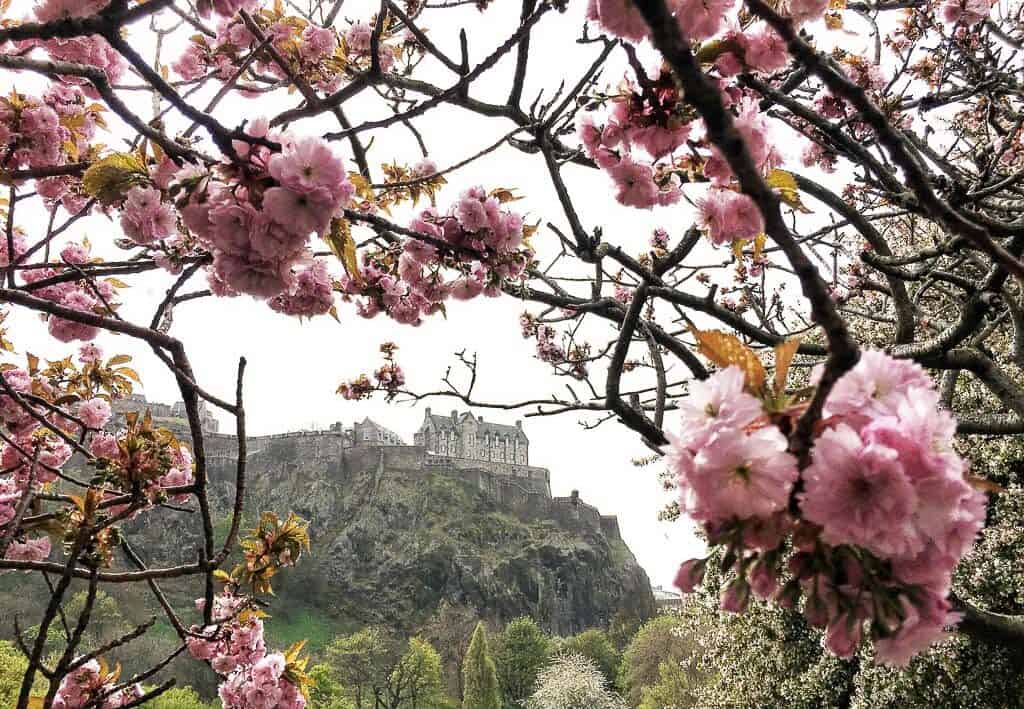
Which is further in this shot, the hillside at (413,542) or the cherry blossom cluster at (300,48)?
the hillside at (413,542)

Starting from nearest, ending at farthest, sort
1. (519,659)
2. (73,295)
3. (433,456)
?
(73,295), (519,659), (433,456)

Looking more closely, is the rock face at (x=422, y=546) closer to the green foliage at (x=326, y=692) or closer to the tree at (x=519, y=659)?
the tree at (x=519, y=659)

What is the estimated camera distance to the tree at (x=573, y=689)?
22562 mm

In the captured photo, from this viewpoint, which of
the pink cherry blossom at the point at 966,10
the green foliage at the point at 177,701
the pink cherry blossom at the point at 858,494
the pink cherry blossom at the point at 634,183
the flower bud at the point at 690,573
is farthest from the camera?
the green foliage at the point at 177,701

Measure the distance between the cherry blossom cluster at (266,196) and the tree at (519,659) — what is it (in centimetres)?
2844

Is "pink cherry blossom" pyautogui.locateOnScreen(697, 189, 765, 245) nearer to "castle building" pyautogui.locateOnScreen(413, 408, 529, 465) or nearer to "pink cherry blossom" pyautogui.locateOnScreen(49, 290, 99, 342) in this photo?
"pink cherry blossom" pyautogui.locateOnScreen(49, 290, 99, 342)

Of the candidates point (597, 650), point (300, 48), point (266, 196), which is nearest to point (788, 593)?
point (266, 196)

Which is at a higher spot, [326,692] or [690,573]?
[690,573]

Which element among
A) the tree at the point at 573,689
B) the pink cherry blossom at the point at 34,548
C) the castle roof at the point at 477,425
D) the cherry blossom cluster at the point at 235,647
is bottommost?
the tree at the point at 573,689

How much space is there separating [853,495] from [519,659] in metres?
29.5

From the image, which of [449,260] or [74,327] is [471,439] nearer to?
[74,327]

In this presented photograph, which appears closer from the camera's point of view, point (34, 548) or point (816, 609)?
point (816, 609)

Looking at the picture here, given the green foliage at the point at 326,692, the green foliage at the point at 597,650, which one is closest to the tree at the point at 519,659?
the green foliage at the point at 597,650

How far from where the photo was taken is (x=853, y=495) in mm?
531
